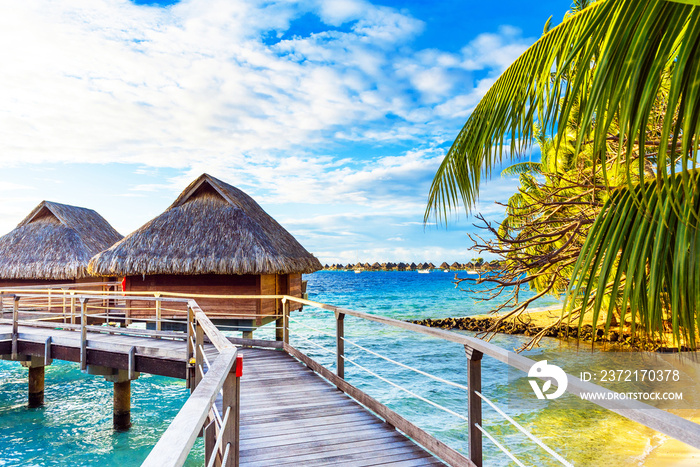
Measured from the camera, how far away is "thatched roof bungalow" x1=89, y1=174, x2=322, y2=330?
12180 millimetres

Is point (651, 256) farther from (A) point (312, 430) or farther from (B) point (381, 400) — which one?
(B) point (381, 400)

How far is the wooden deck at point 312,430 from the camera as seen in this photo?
10.2 feet

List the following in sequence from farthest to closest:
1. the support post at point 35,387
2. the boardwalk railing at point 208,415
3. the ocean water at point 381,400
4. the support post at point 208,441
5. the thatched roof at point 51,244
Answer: the thatched roof at point 51,244 → the support post at point 35,387 → the ocean water at point 381,400 → the support post at point 208,441 → the boardwalk railing at point 208,415

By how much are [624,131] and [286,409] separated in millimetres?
3991

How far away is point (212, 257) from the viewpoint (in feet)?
40.4

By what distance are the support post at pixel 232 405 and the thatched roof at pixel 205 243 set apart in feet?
32.6

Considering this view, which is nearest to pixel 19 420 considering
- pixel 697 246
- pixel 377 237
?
pixel 697 246

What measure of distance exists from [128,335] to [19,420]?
→ 12.6ft

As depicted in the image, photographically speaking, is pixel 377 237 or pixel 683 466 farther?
pixel 377 237

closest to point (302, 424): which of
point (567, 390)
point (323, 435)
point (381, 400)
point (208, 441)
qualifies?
point (323, 435)

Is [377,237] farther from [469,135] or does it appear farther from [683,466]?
[469,135]

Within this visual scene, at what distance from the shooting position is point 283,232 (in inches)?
602

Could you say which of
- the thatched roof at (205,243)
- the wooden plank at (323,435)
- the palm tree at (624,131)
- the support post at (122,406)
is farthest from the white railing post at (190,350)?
the thatched roof at (205,243)

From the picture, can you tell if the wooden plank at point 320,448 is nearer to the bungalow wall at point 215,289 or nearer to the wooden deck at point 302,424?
the wooden deck at point 302,424
